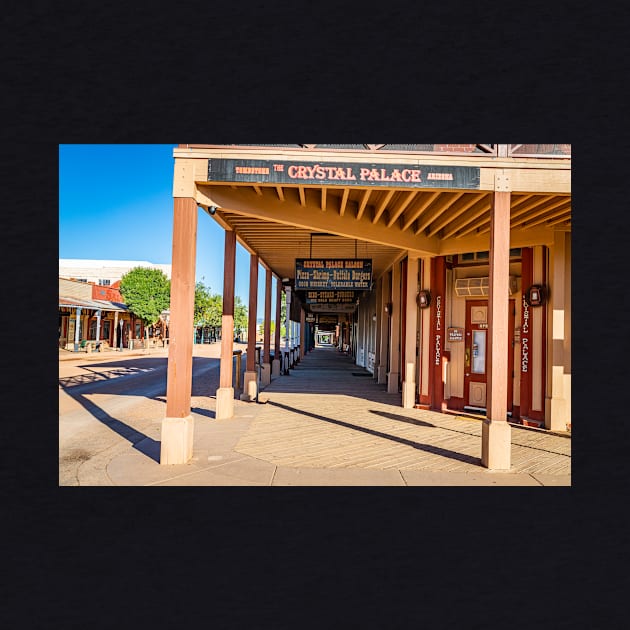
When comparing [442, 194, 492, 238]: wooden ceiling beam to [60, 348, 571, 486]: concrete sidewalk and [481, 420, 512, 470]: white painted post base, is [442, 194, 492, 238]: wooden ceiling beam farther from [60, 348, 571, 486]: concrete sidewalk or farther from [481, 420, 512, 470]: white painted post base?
[60, 348, 571, 486]: concrete sidewalk

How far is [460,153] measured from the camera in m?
6.25

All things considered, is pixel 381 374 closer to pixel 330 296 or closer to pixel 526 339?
pixel 330 296

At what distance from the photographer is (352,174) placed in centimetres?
618

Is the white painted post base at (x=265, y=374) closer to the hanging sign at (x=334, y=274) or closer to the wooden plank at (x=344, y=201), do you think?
the hanging sign at (x=334, y=274)

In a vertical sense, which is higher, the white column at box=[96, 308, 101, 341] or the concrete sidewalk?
the white column at box=[96, 308, 101, 341]

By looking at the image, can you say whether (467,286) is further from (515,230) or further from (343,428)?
(343,428)

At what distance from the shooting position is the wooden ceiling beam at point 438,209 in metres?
7.01

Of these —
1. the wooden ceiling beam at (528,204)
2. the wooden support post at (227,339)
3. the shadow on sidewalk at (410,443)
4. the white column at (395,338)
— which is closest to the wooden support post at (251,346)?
the wooden support post at (227,339)

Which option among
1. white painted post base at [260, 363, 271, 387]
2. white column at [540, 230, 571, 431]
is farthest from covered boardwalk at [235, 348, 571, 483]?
white painted post base at [260, 363, 271, 387]

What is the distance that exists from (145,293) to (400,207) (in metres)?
36.4

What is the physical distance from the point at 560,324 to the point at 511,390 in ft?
6.19

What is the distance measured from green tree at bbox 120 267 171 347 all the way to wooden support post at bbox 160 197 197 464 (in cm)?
3434

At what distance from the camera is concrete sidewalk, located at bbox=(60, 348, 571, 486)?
5164mm

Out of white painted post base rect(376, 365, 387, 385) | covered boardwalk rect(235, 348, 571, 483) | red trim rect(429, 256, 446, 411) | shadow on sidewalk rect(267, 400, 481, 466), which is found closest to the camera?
covered boardwalk rect(235, 348, 571, 483)
